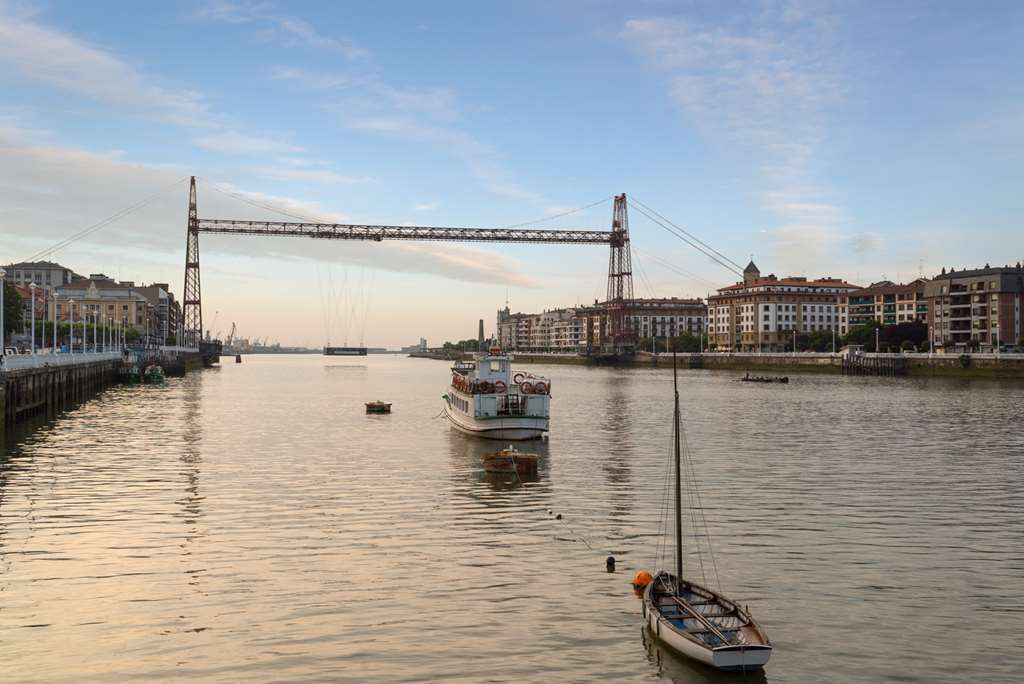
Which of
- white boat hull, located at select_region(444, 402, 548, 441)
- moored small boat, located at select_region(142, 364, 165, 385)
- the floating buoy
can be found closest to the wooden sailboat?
the floating buoy

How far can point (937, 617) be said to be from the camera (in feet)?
Result: 58.4

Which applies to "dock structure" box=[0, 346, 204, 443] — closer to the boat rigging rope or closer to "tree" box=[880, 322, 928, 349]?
the boat rigging rope

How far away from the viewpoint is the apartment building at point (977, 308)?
490 feet

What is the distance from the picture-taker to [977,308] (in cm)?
15450

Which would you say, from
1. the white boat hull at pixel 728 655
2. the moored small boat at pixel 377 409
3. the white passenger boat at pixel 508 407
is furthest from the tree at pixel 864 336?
the white boat hull at pixel 728 655

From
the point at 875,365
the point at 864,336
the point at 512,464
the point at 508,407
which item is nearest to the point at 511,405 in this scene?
the point at 508,407

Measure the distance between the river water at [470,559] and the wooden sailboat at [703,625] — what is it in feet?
1.50

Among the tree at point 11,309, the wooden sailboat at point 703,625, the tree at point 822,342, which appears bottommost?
the wooden sailboat at point 703,625

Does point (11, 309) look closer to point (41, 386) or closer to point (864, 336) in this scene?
point (41, 386)

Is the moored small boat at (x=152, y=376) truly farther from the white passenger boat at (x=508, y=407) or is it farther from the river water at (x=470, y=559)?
the white passenger boat at (x=508, y=407)

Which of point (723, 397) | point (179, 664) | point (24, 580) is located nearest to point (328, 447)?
point (24, 580)

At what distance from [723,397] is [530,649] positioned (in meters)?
79.6

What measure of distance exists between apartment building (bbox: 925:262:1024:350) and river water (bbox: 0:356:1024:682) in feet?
383

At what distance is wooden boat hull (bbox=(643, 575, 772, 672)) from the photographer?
14.3 m
